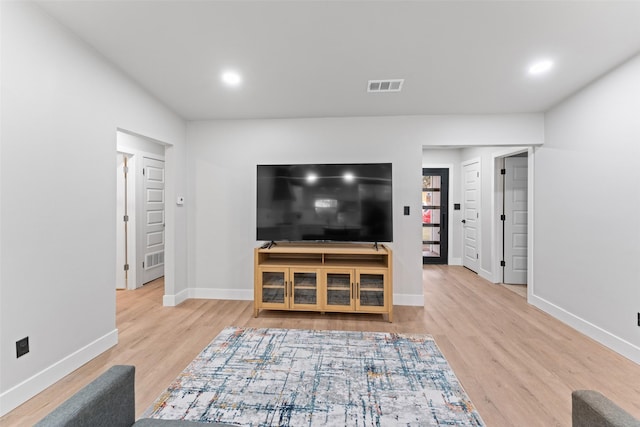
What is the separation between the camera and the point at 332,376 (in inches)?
85.8

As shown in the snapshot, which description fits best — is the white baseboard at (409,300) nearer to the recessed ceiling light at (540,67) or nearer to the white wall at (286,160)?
the white wall at (286,160)

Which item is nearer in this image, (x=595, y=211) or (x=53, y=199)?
(x=53, y=199)

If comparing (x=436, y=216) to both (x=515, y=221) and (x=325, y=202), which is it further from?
(x=325, y=202)

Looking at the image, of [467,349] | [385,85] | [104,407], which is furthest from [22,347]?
[385,85]

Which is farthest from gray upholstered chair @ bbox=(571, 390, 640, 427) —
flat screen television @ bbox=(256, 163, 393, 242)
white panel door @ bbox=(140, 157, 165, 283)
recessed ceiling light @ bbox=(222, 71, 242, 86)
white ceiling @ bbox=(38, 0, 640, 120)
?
white panel door @ bbox=(140, 157, 165, 283)

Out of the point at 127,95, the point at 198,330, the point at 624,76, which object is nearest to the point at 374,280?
the point at 198,330

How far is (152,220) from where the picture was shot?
186 inches

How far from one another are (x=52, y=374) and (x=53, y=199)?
1218 mm

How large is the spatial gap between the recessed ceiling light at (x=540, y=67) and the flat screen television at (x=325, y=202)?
1518 mm

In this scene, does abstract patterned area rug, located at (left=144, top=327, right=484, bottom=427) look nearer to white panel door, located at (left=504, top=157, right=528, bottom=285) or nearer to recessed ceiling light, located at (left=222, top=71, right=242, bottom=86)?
recessed ceiling light, located at (left=222, top=71, right=242, bottom=86)

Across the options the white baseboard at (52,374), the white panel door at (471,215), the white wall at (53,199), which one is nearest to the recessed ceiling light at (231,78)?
the white wall at (53,199)

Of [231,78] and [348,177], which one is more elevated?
[231,78]

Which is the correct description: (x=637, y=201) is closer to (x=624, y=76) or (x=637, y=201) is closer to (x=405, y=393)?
(x=624, y=76)

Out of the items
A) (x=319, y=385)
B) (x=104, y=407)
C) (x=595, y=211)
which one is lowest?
(x=319, y=385)
